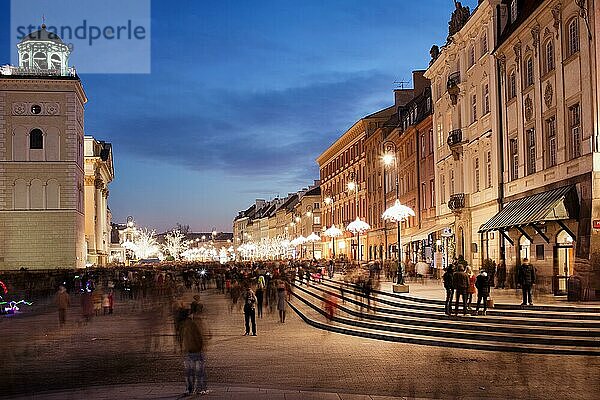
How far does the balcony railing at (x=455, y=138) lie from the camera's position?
4278 centimetres

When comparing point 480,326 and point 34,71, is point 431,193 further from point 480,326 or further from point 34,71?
point 34,71

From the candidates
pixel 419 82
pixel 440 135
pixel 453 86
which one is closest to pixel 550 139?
pixel 453 86

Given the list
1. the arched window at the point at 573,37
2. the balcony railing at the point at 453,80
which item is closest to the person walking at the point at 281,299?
the arched window at the point at 573,37

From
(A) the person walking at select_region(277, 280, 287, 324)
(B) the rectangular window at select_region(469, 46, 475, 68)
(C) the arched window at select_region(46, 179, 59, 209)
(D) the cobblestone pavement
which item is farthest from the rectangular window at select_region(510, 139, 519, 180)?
(C) the arched window at select_region(46, 179, 59, 209)

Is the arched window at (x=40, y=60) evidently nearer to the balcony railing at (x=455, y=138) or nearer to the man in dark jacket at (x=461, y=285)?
the balcony railing at (x=455, y=138)

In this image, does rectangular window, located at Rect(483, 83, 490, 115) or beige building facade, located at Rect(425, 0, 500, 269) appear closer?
beige building facade, located at Rect(425, 0, 500, 269)

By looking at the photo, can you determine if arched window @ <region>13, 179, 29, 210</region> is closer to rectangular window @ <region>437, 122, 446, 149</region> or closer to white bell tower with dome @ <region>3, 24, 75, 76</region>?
white bell tower with dome @ <region>3, 24, 75, 76</region>

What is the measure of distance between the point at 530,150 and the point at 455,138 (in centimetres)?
1105

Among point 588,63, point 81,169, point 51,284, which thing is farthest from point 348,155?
point 588,63

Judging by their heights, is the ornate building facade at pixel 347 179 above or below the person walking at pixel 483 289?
above

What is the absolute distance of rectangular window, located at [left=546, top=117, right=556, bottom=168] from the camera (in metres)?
29.2

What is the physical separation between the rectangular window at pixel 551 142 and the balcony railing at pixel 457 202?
12.3m

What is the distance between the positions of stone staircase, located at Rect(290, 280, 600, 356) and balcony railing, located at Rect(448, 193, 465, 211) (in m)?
13.4

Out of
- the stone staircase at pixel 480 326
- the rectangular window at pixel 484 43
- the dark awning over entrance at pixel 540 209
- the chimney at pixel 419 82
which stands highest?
the chimney at pixel 419 82
